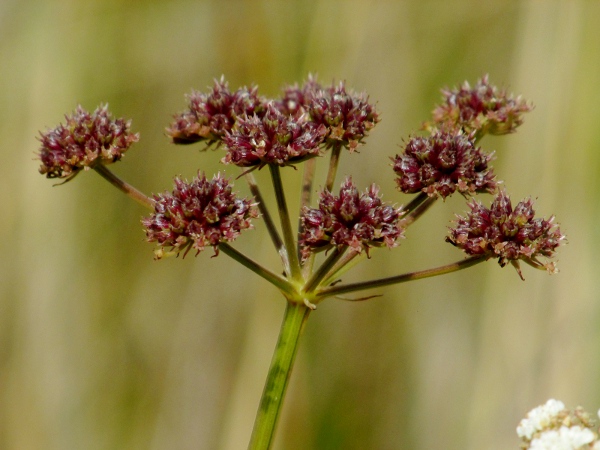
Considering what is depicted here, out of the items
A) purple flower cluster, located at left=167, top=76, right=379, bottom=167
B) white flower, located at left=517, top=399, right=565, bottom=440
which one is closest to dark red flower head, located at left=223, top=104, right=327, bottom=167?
purple flower cluster, located at left=167, top=76, right=379, bottom=167

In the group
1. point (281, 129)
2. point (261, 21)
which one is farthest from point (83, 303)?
point (281, 129)

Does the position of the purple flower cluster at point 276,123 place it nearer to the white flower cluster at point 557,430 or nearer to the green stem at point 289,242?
the green stem at point 289,242

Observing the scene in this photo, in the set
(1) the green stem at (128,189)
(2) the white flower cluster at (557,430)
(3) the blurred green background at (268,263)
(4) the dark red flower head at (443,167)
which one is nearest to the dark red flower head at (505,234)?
(4) the dark red flower head at (443,167)

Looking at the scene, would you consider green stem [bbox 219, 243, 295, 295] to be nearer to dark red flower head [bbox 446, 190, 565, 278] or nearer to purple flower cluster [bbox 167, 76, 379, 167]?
purple flower cluster [bbox 167, 76, 379, 167]

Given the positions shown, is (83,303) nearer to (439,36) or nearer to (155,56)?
(155,56)

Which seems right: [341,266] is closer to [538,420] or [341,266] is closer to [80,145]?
[538,420]

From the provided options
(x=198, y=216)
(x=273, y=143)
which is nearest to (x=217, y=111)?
(x=273, y=143)

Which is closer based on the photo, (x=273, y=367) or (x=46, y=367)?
(x=273, y=367)

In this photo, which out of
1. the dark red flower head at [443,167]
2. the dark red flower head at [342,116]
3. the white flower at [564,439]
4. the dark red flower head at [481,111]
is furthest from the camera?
the dark red flower head at [481,111]

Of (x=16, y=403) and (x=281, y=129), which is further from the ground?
(x=281, y=129)

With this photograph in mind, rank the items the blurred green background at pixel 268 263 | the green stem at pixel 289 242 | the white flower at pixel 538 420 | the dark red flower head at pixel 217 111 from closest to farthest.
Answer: the white flower at pixel 538 420, the green stem at pixel 289 242, the dark red flower head at pixel 217 111, the blurred green background at pixel 268 263
